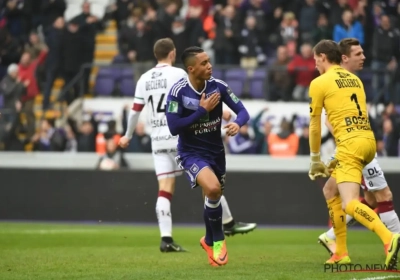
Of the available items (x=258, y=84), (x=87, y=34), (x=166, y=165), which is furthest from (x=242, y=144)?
(x=166, y=165)

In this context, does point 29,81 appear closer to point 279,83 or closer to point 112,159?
point 112,159

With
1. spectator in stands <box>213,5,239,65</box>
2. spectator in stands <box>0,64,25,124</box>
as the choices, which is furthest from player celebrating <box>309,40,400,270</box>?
spectator in stands <box>0,64,25,124</box>

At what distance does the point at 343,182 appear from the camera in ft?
28.8

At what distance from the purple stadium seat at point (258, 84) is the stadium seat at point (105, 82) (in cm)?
351

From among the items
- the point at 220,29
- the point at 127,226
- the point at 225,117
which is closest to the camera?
the point at 225,117

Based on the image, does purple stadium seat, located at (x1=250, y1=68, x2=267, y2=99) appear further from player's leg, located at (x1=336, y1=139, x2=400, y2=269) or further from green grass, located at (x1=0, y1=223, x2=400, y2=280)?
player's leg, located at (x1=336, y1=139, x2=400, y2=269)

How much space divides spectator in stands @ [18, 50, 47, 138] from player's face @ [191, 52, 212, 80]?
40.7 feet

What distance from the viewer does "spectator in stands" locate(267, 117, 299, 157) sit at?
19.6 meters

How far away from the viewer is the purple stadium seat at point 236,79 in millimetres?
21172

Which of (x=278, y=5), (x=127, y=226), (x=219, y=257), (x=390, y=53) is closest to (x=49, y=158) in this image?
(x=127, y=226)

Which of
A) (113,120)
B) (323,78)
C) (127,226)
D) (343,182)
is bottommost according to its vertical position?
(127,226)

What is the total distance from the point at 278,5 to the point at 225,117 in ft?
40.0

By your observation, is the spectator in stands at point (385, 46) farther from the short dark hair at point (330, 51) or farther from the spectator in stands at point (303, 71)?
the short dark hair at point (330, 51)

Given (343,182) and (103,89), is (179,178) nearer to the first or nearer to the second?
(103,89)
